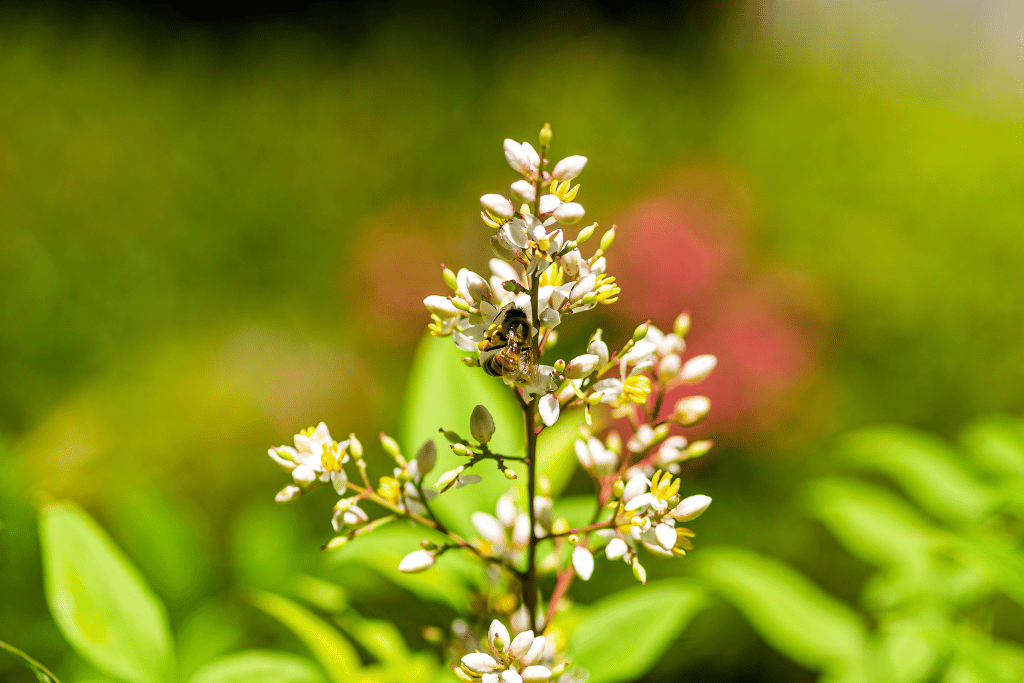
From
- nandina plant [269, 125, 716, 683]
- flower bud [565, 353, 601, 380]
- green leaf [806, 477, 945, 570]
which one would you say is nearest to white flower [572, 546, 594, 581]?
nandina plant [269, 125, 716, 683]

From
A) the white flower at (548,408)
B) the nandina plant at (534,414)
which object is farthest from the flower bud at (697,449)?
the white flower at (548,408)

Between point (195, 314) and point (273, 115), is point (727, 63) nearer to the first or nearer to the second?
point (273, 115)

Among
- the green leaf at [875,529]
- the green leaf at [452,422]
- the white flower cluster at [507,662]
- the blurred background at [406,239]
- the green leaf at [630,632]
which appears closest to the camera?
the white flower cluster at [507,662]

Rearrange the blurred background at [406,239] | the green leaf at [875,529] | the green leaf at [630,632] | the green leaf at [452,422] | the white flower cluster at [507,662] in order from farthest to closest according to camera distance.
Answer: the blurred background at [406,239] < the green leaf at [875,529] < the green leaf at [452,422] < the green leaf at [630,632] < the white flower cluster at [507,662]

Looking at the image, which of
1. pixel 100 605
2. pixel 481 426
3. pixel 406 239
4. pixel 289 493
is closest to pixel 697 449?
pixel 481 426

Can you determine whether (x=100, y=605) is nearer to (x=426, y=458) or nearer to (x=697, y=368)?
(x=426, y=458)

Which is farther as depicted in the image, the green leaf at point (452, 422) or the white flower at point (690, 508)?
the green leaf at point (452, 422)

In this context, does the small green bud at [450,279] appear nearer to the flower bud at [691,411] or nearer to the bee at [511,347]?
the bee at [511,347]
